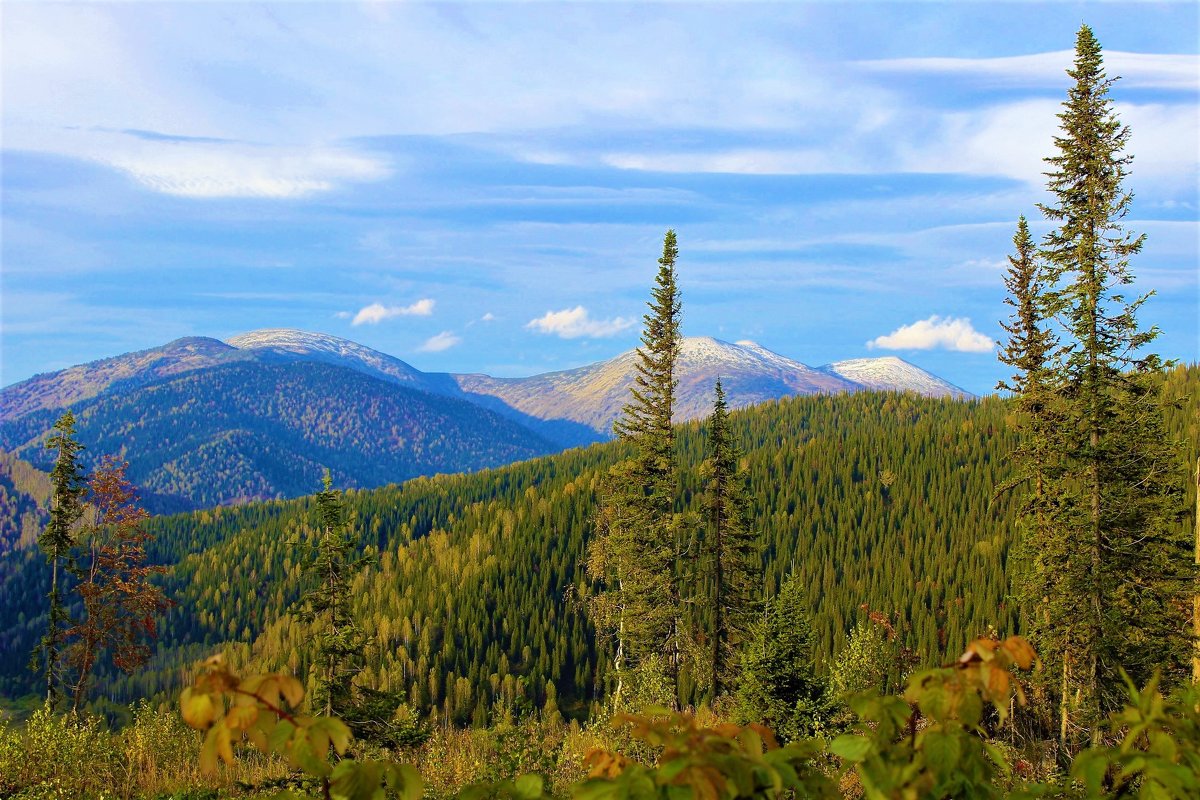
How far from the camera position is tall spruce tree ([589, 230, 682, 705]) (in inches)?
1289

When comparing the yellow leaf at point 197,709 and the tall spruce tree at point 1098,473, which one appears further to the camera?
the tall spruce tree at point 1098,473

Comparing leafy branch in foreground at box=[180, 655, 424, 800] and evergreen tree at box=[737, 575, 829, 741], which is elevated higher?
leafy branch in foreground at box=[180, 655, 424, 800]

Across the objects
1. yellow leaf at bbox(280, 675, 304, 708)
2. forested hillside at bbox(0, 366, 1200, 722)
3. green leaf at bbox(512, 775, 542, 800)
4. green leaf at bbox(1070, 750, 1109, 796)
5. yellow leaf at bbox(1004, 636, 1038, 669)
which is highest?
yellow leaf at bbox(1004, 636, 1038, 669)

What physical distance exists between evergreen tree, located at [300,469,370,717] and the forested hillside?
59.8 metres

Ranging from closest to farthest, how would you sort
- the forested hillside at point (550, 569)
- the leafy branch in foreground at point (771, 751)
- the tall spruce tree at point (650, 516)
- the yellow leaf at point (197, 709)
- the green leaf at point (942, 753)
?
the yellow leaf at point (197, 709) → the leafy branch in foreground at point (771, 751) → the green leaf at point (942, 753) → the tall spruce tree at point (650, 516) → the forested hillside at point (550, 569)

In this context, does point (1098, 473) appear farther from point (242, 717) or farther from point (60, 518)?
point (60, 518)

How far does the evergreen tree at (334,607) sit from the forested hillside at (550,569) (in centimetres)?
5977

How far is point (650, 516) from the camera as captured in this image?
33.4 m

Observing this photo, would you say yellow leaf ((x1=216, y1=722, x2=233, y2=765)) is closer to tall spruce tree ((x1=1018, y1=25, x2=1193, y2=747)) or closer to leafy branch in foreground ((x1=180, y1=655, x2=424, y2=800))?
leafy branch in foreground ((x1=180, y1=655, x2=424, y2=800))

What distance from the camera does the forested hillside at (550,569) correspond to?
92.4 meters

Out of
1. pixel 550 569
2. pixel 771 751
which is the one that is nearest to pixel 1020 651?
pixel 771 751

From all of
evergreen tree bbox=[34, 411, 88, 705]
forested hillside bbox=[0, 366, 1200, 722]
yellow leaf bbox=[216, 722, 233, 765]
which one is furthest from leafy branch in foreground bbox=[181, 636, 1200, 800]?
forested hillside bbox=[0, 366, 1200, 722]

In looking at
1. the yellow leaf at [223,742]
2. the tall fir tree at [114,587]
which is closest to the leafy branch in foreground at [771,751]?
the yellow leaf at [223,742]

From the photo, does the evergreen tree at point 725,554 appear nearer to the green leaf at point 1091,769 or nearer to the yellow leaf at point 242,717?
the green leaf at point 1091,769
